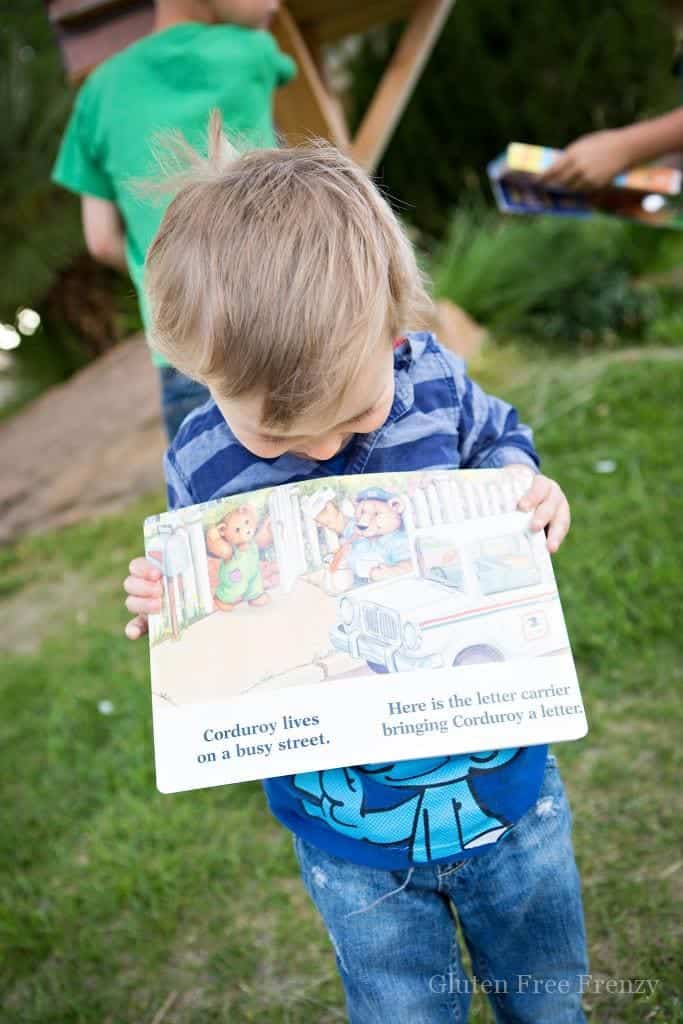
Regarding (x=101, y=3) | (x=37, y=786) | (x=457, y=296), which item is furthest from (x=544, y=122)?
(x=37, y=786)

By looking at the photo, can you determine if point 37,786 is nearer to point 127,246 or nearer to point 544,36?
point 127,246

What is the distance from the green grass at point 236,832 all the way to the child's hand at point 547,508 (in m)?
0.88

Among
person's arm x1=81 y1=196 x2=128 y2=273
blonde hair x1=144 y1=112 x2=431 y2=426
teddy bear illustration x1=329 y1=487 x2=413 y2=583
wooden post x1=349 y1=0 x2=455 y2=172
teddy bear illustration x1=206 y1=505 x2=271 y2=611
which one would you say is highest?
blonde hair x1=144 y1=112 x2=431 y2=426

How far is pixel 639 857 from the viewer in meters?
1.82

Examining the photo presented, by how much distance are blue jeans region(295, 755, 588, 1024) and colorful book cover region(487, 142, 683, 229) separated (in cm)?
144

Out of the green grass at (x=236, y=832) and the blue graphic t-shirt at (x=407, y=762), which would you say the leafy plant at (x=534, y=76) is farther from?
the blue graphic t-shirt at (x=407, y=762)

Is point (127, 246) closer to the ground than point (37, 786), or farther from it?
farther from it

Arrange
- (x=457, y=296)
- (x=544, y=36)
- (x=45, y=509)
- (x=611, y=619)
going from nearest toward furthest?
(x=611, y=619)
(x=45, y=509)
(x=457, y=296)
(x=544, y=36)

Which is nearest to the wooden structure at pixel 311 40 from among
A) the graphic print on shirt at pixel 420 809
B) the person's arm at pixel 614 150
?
the person's arm at pixel 614 150

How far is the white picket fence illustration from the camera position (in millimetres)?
1036

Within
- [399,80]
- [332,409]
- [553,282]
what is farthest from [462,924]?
[553,282]

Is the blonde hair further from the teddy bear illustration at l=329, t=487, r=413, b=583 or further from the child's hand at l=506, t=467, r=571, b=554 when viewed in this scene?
the child's hand at l=506, t=467, r=571, b=554

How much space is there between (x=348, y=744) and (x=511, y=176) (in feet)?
5.28

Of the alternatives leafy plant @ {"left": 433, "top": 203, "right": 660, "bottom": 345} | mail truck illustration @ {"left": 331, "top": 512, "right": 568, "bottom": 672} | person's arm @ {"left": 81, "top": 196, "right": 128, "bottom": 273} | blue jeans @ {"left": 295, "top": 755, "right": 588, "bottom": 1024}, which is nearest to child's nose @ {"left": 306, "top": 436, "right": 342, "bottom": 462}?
mail truck illustration @ {"left": 331, "top": 512, "right": 568, "bottom": 672}
